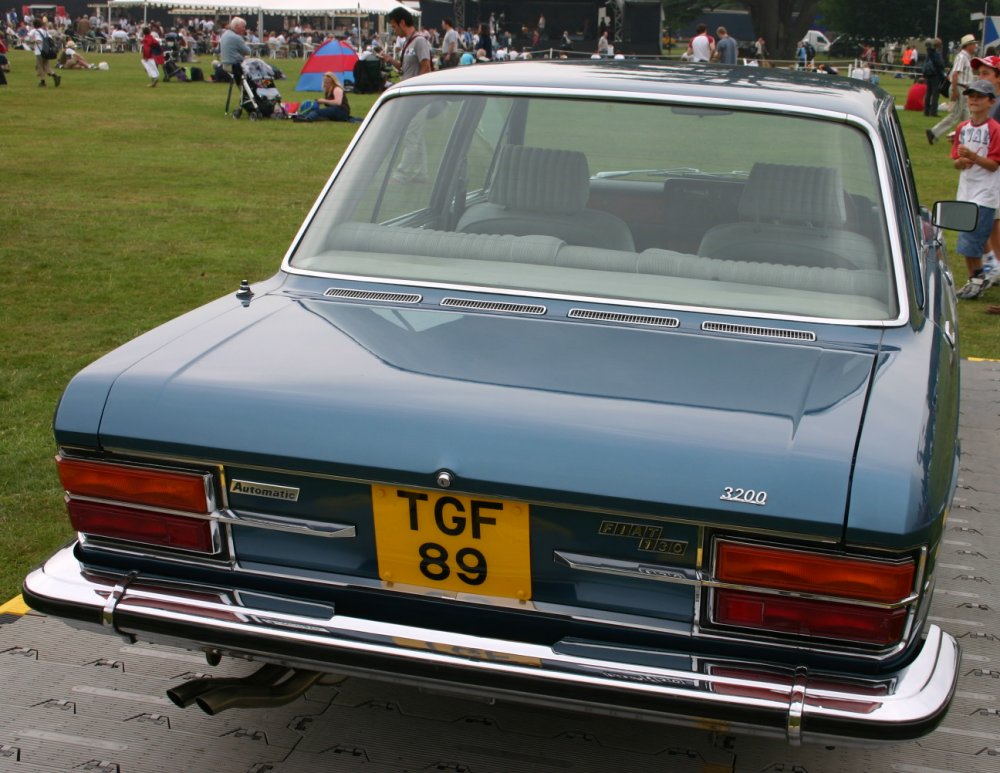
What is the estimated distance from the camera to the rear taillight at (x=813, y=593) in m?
2.27

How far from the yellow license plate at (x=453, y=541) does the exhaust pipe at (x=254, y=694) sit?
0.44m

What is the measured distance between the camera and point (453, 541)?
2.46 meters

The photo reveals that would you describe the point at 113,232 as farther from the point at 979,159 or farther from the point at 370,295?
the point at 370,295

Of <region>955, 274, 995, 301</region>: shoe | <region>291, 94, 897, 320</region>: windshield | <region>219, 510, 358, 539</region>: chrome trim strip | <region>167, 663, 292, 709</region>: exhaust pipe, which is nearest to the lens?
<region>219, 510, 358, 539</region>: chrome trim strip

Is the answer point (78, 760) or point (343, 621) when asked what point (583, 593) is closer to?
point (343, 621)

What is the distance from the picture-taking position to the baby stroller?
1995cm

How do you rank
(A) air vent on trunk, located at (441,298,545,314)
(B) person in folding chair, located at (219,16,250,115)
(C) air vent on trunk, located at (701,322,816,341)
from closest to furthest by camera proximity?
1. (C) air vent on trunk, located at (701,322,816,341)
2. (A) air vent on trunk, located at (441,298,545,314)
3. (B) person in folding chair, located at (219,16,250,115)

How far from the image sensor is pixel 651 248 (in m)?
3.40

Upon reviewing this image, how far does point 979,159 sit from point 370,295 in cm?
620

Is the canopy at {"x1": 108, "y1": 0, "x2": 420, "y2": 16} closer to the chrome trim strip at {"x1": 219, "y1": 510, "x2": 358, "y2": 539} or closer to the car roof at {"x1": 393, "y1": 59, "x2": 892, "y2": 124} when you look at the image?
the car roof at {"x1": 393, "y1": 59, "x2": 892, "y2": 124}

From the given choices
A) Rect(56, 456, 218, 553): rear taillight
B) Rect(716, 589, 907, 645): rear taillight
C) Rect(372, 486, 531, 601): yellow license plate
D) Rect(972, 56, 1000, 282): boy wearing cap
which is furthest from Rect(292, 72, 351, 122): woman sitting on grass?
Rect(716, 589, 907, 645): rear taillight

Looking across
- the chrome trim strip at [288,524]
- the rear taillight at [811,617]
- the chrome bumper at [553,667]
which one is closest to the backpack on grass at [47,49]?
the chrome bumper at [553,667]

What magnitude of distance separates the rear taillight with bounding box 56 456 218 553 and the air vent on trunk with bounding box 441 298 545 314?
3.02 feet

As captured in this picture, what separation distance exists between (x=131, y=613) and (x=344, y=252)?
1.32m
